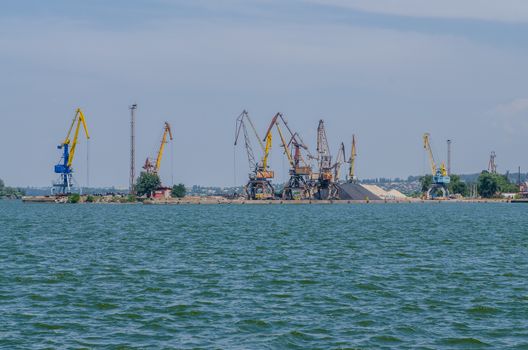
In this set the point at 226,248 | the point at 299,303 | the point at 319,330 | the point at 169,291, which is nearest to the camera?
the point at 319,330

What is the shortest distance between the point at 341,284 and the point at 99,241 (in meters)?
30.8

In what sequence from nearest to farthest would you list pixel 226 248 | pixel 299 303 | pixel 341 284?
1. pixel 299 303
2. pixel 341 284
3. pixel 226 248

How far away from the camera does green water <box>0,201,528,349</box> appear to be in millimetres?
26516

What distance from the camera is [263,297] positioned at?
3400 cm

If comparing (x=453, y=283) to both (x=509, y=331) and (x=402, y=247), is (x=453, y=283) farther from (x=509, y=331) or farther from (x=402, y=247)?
(x=402, y=247)

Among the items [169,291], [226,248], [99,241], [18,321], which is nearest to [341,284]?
[169,291]

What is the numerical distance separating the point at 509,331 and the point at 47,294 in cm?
1661

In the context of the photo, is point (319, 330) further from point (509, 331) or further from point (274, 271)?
point (274, 271)

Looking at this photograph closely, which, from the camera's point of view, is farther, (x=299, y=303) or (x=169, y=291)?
(x=169, y=291)

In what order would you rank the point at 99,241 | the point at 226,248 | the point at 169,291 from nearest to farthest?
the point at 169,291 → the point at 226,248 → the point at 99,241

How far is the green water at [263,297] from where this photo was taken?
2652 cm

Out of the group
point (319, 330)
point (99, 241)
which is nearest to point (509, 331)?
point (319, 330)

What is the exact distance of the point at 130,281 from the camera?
1522 inches

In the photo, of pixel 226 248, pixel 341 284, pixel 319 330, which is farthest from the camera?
pixel 226 248
